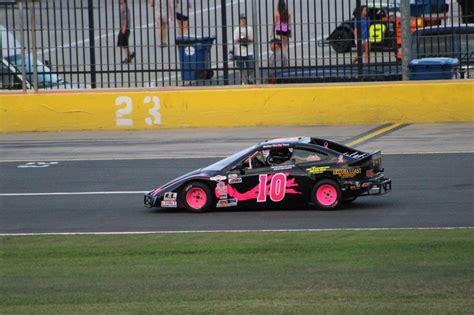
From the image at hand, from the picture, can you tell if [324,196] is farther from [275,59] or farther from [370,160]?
[275,59]

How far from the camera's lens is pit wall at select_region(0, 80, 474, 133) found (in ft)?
70.8

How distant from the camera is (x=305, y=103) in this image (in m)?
21.9

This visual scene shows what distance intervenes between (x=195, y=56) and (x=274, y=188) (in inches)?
355

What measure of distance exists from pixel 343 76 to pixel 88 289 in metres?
13.2

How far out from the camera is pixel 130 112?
74.1 feet

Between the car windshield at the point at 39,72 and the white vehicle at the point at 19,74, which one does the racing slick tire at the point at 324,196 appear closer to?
the white vehicle at the point at 19,74

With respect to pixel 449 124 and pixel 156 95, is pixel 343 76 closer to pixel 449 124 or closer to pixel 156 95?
pixel 449 124

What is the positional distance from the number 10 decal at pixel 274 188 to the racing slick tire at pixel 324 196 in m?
0.39

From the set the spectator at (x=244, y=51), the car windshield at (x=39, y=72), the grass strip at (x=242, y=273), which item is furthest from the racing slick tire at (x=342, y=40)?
the grass strip at (x=242, y=273)

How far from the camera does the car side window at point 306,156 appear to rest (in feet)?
46.0

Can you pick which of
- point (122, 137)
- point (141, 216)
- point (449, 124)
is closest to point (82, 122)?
point (122, 137)

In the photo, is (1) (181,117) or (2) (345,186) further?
(1) (181,117)

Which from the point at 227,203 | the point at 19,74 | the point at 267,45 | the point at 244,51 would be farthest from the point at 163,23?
the point at 227,203

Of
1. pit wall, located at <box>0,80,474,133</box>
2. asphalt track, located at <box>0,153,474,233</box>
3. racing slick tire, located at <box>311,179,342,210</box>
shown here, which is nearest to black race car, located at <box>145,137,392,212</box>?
racing slick tire, located at <box>311,179,342,210</box>
